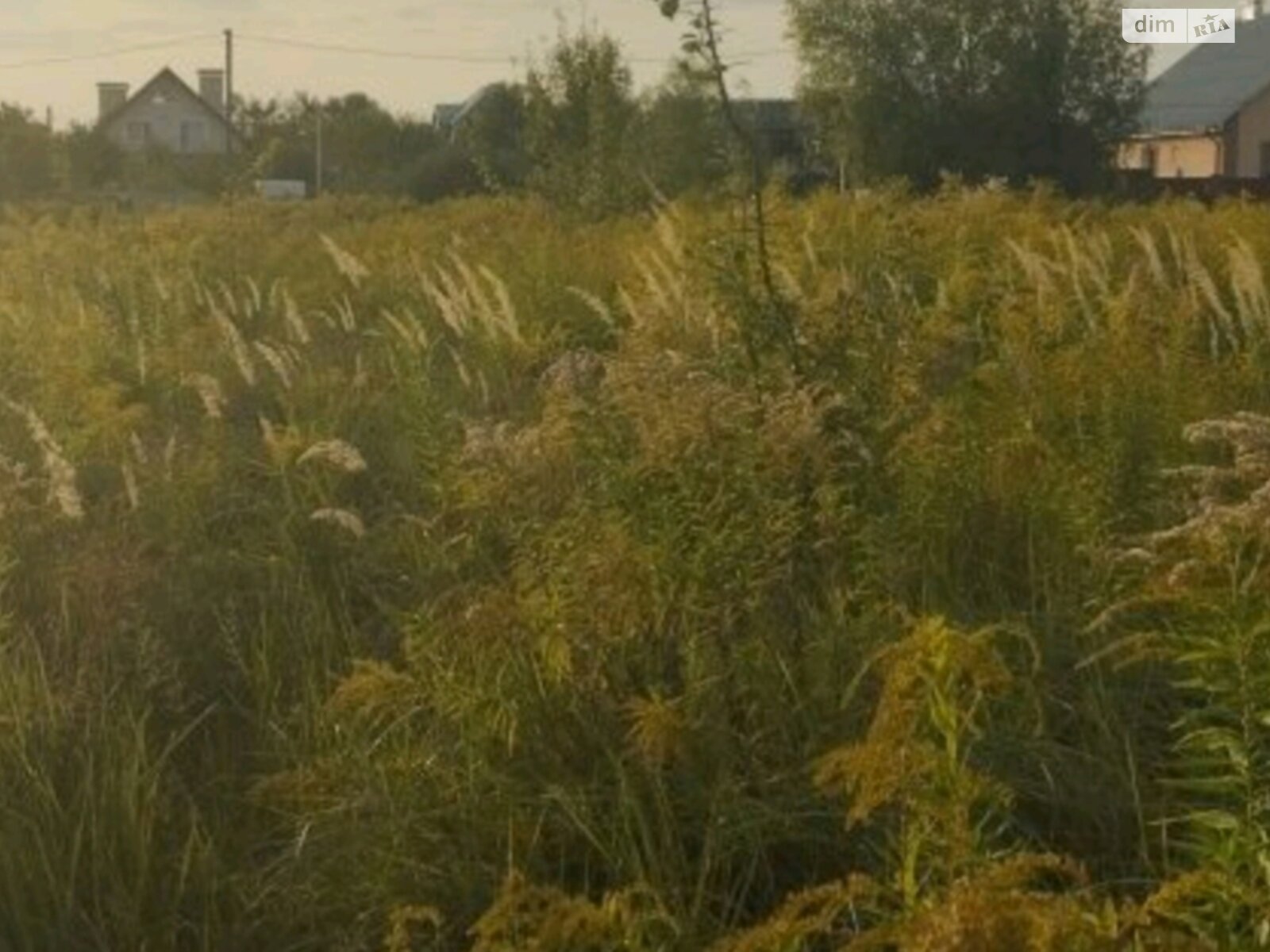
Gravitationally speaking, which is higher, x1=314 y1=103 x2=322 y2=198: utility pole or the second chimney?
the second chimney

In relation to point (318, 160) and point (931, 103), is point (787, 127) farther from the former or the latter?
point (318, 160)

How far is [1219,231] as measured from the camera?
1204 centimetres

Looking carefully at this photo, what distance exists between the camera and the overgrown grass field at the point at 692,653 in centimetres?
308

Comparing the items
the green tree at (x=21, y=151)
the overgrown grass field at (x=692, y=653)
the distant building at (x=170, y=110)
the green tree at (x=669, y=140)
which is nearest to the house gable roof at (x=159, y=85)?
the distant building at (x=170, y=110)

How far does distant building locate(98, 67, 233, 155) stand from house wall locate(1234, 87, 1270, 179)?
76.4 feet

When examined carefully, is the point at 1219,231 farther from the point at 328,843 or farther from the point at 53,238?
the point at 328,843

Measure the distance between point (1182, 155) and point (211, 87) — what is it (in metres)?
25.4

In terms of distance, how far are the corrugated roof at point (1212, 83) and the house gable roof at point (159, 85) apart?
71.4ft

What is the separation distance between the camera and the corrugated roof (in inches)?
2031

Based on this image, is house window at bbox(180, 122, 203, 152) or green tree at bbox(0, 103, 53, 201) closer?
green tree at bbox(0, 103, 53, 201)

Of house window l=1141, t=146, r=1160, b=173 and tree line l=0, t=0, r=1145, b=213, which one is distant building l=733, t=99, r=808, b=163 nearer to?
tree line l=0, t=0, r=1145, b=213

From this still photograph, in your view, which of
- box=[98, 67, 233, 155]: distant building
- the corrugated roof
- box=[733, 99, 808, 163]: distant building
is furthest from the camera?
box=[98, 67, 233, 155]: distant building

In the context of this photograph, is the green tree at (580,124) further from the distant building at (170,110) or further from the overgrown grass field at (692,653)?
the distant building at (170,110)

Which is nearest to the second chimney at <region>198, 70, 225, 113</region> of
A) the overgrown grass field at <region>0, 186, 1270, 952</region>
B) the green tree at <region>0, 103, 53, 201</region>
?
the green tree at <region>0, 103, 53, 201</region>
